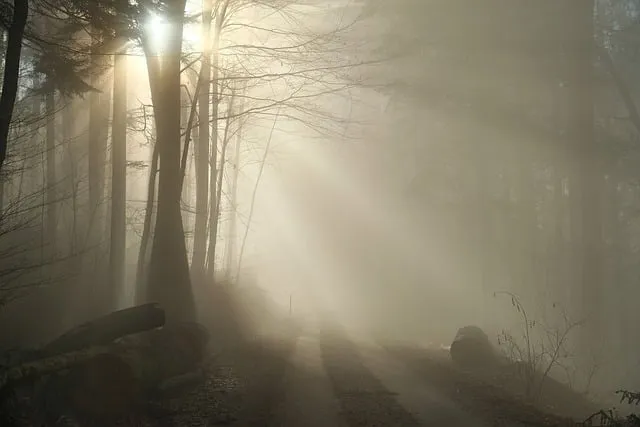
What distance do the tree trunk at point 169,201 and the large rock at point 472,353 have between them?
6204 mm

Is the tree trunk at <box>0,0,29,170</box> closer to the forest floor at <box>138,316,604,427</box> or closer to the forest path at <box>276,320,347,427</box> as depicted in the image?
the forest floor at <box>138,316,604,427</box>

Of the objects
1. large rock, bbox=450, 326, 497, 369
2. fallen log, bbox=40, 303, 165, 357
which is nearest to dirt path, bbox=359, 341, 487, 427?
large rock, bbox=450, 326, 497, 369

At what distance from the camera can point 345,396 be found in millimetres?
10609

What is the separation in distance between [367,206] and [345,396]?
35.5 m

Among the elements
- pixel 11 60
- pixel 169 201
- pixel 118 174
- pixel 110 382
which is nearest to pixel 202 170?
pixel 118 174

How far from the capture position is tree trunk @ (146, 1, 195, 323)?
552 inches

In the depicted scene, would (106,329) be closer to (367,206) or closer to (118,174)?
(118,174)

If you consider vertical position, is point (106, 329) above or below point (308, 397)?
above

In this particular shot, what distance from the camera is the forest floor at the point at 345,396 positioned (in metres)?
9.04

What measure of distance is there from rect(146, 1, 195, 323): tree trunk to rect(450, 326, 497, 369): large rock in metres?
6.20

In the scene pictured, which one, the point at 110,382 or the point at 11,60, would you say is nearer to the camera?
the point at 11,60

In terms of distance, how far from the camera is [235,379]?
39.1ft

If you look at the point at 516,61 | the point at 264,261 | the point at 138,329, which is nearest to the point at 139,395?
the point at 138,329

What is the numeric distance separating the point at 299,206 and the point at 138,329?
4772 centimetres
